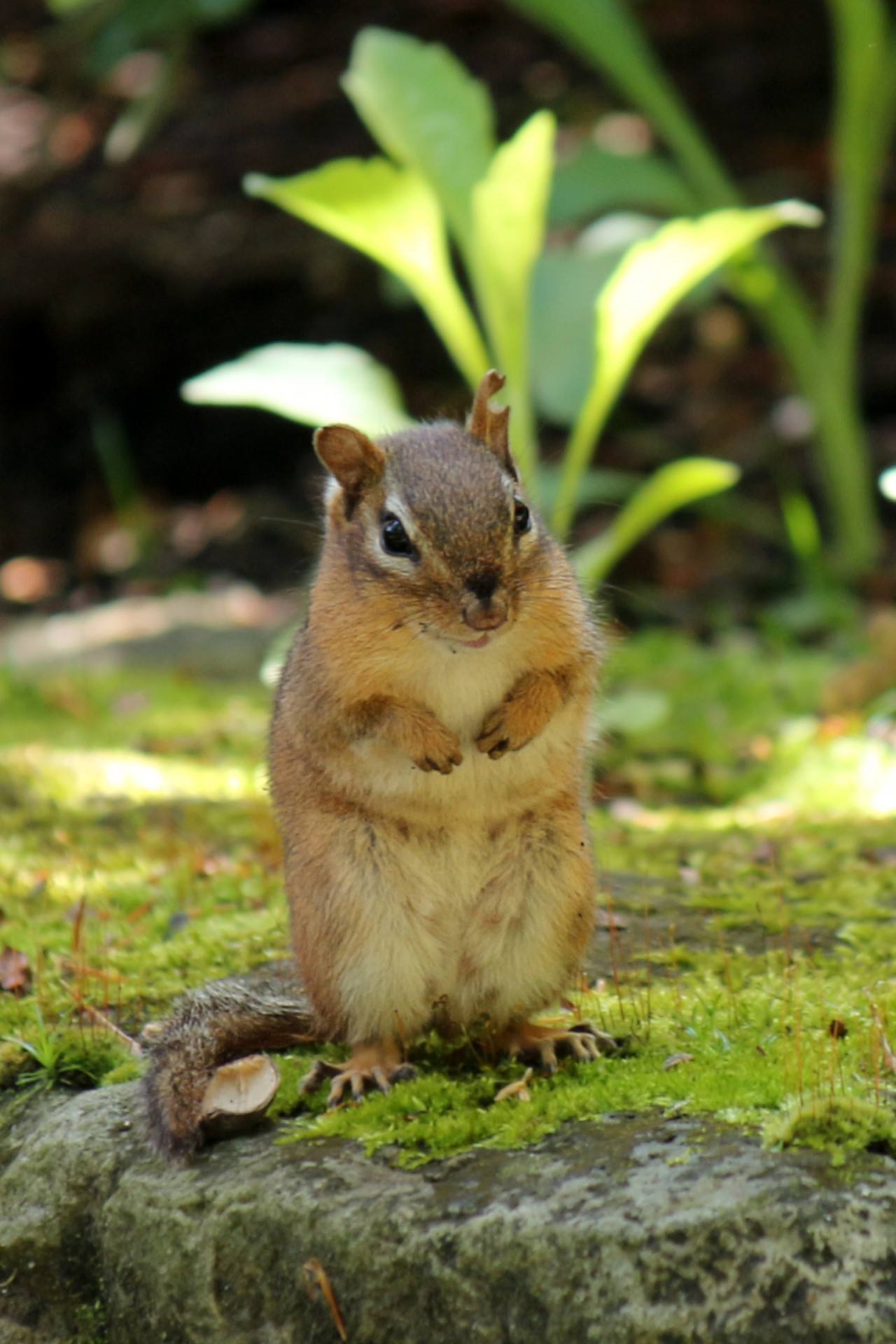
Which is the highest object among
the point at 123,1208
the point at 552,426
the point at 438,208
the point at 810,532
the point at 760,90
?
the point at 760,90

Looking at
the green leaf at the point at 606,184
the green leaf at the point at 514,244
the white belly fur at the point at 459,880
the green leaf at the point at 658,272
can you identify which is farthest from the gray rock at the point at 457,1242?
the green leaf at the point at 606,184

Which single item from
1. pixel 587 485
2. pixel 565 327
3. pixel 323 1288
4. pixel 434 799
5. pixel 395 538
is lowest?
pixel 323 1288

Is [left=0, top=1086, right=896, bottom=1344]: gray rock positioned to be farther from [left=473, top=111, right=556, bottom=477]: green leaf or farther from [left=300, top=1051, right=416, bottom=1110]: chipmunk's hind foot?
[left=473, top=111, right=556, bottom=477]: green leaf

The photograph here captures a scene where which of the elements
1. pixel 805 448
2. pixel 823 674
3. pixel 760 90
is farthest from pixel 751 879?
pixel 760 90

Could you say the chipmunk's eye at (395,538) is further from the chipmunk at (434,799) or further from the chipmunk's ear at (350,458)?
the chipmunk's ear at (350,458)

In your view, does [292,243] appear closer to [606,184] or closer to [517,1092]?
[606,184]

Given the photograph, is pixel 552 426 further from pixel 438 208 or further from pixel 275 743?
pixel 275 743

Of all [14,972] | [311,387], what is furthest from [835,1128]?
[311,387]
